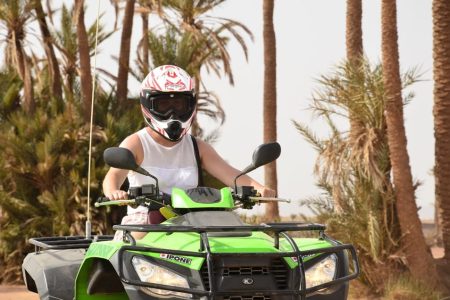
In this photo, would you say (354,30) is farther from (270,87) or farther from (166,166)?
(166,166)

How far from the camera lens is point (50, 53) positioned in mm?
26594

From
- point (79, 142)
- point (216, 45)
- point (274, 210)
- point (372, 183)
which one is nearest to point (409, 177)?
point (372, 183)

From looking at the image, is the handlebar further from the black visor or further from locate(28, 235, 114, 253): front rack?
locate(28, 235, 114, 253): front rack

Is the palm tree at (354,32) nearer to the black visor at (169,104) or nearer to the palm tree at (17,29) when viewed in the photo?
the palm tree at (17,29)

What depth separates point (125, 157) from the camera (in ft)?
17.4

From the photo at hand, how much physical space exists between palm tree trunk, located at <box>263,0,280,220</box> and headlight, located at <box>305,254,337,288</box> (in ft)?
71.2

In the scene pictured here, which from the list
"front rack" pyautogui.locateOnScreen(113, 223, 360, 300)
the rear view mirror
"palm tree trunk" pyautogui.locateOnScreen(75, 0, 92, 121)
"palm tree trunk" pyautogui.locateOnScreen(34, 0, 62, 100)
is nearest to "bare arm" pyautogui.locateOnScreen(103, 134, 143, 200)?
the rear view mirror

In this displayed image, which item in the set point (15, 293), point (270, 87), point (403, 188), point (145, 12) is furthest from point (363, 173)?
point (145, 12)

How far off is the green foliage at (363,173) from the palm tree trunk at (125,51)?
990 cm

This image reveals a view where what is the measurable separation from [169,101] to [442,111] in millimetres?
12188

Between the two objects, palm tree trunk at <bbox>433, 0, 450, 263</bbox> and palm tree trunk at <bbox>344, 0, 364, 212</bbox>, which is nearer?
palm tree trunk at <bbox>433, 0, 450, 263</bbox>

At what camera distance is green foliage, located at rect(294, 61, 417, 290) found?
16500 millimetres

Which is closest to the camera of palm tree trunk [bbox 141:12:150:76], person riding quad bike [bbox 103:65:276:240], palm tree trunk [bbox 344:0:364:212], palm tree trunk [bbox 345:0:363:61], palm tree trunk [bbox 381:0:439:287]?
person riding quad bike [bbox 103:65:276:240]

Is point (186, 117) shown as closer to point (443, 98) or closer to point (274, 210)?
point (443, 98)
